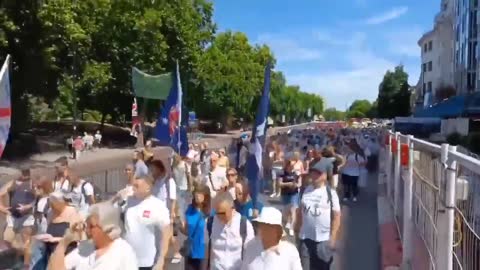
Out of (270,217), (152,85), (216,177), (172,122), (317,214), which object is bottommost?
(216,177)

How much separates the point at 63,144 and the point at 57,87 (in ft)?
35.0

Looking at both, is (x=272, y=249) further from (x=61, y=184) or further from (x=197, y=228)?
(x=61, y=184)

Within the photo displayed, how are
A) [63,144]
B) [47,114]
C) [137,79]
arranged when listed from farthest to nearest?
1. [47,114]
2. [63,144]
3. [137,79]

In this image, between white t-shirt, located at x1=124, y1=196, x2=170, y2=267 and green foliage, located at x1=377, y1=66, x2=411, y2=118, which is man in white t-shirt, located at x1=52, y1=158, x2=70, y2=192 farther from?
green foliage, located at x1=377, y1=66, x2=411, y2=118

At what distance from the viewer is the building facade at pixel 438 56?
92012 mm

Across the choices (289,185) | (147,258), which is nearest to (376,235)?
(289,185)

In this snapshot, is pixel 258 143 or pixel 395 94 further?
pixel 395 94

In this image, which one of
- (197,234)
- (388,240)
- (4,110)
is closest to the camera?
(4,110)

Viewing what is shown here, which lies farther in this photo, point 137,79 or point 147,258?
point 137,79

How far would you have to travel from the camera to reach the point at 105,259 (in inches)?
194

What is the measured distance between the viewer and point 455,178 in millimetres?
4371

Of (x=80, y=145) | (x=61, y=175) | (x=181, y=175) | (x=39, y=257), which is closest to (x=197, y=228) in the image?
(x=39, y=257)

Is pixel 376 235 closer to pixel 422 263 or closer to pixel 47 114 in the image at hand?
pixel 422 263

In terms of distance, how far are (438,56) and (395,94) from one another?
29.4 feet
